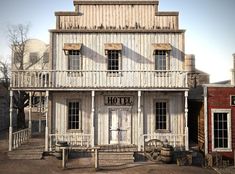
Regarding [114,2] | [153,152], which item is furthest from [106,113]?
[114,2]

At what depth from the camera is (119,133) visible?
55.4 feet

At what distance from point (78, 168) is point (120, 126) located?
15.8 feet

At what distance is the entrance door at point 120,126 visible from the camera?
55.3 feet

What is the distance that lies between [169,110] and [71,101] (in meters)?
7.12

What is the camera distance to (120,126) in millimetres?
16953

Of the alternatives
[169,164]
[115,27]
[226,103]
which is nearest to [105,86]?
[115,27]

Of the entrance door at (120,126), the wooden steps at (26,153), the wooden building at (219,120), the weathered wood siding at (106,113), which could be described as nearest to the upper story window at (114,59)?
the weathered wood siding at (106,113)

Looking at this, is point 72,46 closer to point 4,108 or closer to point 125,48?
point 125,48

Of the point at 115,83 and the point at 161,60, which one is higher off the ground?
the point at 161,60

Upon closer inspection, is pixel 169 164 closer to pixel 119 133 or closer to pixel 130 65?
pixel 119 133

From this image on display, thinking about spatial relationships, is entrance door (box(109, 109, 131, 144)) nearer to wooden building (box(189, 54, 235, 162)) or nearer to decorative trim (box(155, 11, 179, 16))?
wooden building (box(189, 54, 235, 162))

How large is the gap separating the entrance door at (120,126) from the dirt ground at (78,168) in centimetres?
287

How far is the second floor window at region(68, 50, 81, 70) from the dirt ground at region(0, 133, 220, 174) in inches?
257

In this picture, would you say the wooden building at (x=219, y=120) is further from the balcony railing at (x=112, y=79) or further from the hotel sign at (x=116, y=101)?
the hotel sign at (x=116, y=101)
